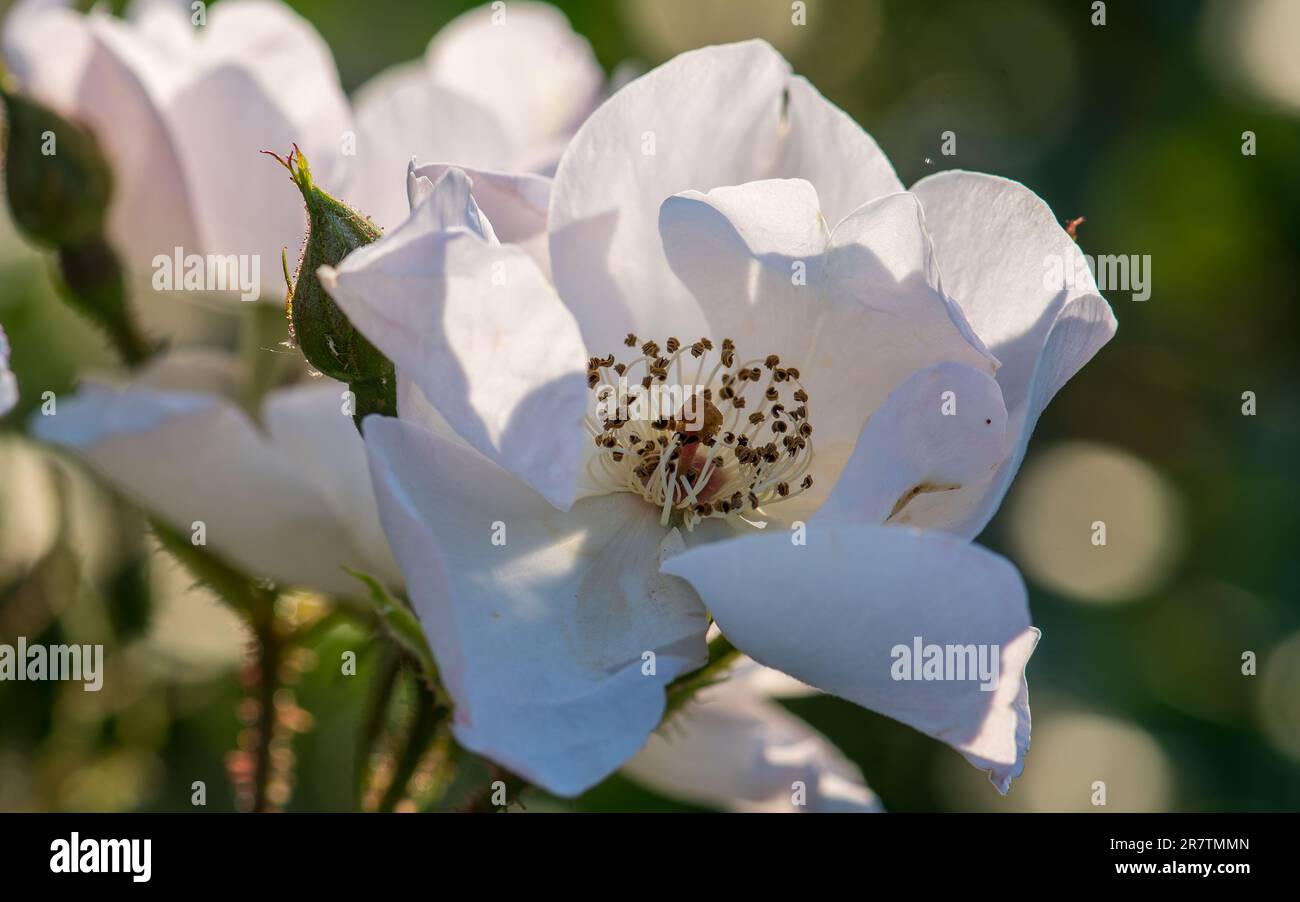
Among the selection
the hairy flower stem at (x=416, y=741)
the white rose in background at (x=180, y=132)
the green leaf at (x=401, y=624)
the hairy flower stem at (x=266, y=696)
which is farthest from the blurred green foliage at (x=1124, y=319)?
the green leaf at (x=401, y=624)

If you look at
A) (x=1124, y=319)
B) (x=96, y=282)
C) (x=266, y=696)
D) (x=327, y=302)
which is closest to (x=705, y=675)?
(x=327, y=302)

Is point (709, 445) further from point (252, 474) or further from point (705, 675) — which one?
point (252, 474)

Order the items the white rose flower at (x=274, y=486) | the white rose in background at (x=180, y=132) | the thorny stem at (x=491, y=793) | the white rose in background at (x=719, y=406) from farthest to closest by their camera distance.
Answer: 1. the white rose in background at (x=180, y=132)
2. the white rose flower at (x=274, y=486)
3. the thorny stem at (x=491, y=793)
4. the white rose in background at (x=719, y=406)

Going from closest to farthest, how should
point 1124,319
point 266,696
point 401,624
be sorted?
1. point 401,624
2. point 266,696
3. point 1124,319

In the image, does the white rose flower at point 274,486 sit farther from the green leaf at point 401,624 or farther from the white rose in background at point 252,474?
the green leaf at point 401,624

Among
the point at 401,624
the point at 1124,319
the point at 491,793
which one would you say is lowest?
the point at 491,793

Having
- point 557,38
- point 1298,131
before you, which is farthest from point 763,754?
point 1298,131
